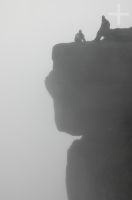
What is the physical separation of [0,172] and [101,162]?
325 mm

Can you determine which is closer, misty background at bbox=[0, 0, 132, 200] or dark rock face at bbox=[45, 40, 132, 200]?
dark rock face at bbox=[45, 40, 132, 200]

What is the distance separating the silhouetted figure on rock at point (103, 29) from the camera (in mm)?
920

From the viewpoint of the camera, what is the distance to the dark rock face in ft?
2.85

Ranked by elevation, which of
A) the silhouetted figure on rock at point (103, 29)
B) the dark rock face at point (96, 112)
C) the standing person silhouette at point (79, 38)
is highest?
the silhouetted figure on rock at point (103, 29)

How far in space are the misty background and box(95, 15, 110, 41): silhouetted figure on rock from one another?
62mm

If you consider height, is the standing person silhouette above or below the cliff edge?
above

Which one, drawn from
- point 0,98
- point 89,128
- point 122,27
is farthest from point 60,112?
point 122,27

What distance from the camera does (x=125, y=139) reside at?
2.84 feet

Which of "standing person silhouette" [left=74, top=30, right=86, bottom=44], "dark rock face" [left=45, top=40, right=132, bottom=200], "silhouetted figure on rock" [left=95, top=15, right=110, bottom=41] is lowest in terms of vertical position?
"dark rock face" [left=45, top=40, right=132, bottom=200]

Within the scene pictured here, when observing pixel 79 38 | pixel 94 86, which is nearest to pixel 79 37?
pixel 79 38

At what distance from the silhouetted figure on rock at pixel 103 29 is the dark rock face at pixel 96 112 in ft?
0.07

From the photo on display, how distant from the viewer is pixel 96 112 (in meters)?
0.90

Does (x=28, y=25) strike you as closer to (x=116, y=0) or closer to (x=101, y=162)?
(x=116, y=0)

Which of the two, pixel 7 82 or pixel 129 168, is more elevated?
pixel 7 82
